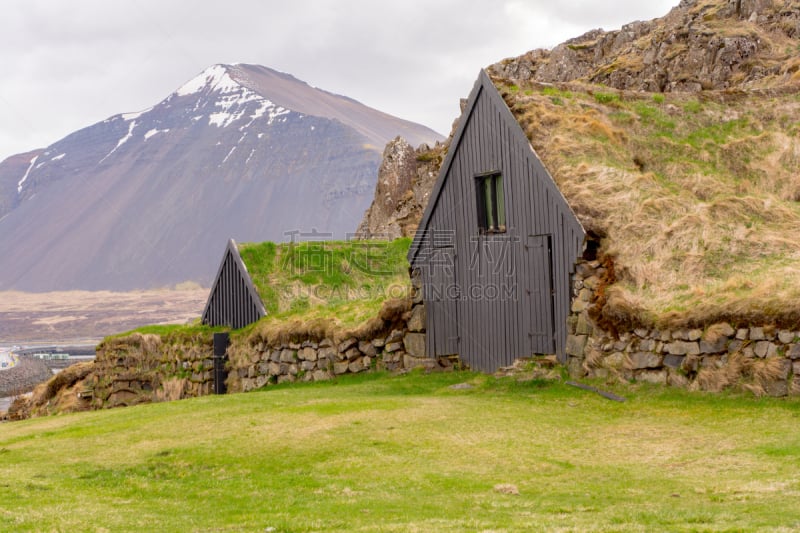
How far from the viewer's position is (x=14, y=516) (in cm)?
1057

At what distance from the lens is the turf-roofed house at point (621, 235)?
1908cm

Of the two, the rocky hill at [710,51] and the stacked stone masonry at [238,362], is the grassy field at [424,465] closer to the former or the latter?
the stacked stone masonry at [238,362]

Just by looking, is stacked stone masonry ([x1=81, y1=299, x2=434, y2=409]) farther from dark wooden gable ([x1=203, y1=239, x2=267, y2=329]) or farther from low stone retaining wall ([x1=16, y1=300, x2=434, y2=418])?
dark wooden gable ([x1=203, y1=239, x2=267, y2=329])

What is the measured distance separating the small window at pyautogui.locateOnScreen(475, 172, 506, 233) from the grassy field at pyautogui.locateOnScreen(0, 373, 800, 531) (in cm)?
541

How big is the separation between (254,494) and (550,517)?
477 cm

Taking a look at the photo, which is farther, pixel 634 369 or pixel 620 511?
pixel 634 369

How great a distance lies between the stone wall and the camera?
17484 millimetres

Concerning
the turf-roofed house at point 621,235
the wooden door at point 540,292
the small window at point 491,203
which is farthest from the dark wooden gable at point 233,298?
the wooden door at point 540,292

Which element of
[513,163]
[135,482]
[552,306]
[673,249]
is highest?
[513,163]

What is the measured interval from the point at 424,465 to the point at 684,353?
8056 millimetres

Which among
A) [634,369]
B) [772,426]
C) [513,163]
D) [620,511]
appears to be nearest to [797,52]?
[513,163]

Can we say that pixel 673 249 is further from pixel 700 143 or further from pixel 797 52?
pixel 797 52

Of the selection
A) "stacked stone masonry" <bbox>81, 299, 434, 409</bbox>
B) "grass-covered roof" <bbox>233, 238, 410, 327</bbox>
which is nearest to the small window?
"stacked stone masonry" <bbox>81, 299, 434, 409</bbox>

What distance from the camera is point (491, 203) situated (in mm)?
25828
